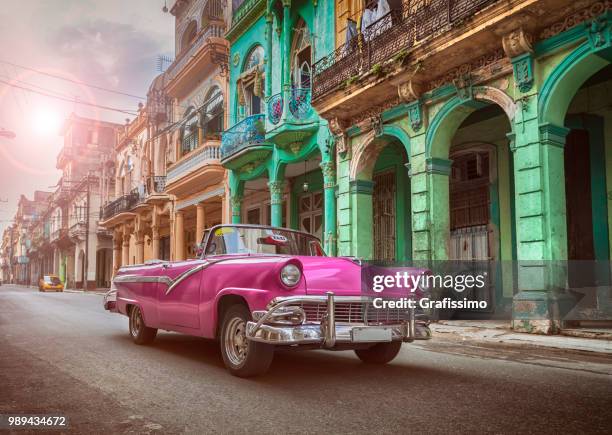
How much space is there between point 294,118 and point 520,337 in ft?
31.1

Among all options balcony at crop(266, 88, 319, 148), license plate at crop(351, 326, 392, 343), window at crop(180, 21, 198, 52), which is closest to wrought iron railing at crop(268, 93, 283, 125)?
balcony at crop(266, 88, 319, 148)

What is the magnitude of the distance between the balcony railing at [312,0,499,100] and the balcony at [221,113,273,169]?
10.5 ft

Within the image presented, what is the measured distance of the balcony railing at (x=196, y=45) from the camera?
69.5 feet

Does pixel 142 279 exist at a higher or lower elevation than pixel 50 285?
higher

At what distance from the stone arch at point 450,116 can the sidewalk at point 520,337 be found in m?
3.77

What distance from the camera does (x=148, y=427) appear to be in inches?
135

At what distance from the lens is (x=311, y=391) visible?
14.6 feet

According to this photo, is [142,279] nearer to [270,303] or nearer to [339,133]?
[270,303]

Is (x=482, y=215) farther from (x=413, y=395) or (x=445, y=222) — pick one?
(x=413, y=395)

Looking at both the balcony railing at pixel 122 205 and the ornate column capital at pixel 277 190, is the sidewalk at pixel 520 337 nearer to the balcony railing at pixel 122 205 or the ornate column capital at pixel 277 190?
the ornate column capital at pixel 277 190

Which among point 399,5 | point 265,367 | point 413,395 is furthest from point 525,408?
point 399,5

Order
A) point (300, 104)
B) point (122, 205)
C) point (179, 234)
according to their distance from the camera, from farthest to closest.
Answer: point (122, 205)
point (179, 234)
point (300, 104)

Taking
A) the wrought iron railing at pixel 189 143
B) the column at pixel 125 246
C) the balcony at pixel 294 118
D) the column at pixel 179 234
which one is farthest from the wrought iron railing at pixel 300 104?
the column at pixel 125 246

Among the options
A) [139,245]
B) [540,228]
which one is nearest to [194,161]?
[139,245]
